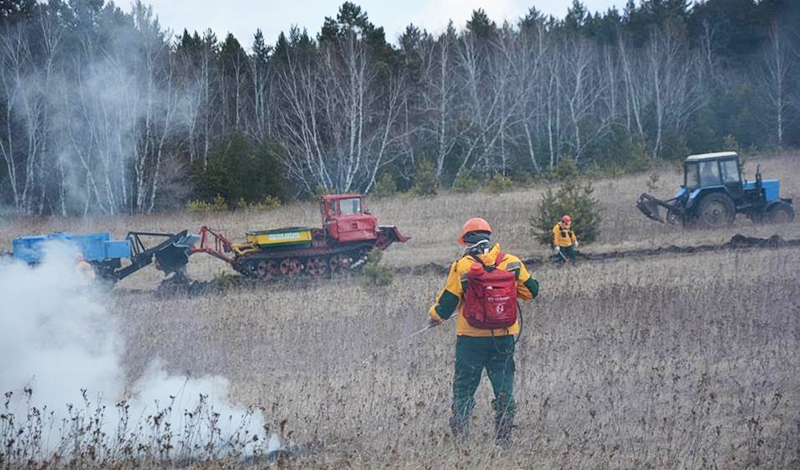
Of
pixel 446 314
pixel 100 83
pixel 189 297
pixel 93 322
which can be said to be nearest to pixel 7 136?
pixel 100 83

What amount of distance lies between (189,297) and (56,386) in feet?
32.6

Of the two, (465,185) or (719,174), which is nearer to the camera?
(719,174)

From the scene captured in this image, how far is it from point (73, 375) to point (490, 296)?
3.97 metres

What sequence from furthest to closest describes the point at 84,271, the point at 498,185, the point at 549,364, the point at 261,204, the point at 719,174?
the point at 498,185, the point at 261,204, the point at 719,174, the point at 84,271, the point at 549,364

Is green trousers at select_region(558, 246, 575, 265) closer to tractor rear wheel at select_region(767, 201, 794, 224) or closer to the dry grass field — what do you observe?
the dry grass field

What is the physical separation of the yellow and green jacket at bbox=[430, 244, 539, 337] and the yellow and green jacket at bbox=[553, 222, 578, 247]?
12.5 metres

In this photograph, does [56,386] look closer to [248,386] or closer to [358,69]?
[248,386]

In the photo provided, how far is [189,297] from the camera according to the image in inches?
673

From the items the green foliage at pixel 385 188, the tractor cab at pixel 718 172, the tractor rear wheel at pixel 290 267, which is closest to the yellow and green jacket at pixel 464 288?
the tractor rear wheel at pixel 290 267

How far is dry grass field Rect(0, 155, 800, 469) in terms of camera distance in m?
6.26

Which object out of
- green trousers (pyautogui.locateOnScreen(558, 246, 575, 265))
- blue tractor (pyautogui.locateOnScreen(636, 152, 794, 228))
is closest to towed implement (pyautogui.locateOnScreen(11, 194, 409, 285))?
green trousers (pyautogui.locateOnScreen(558, 246, 575, 265))

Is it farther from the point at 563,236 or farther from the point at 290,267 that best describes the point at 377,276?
the point at 563,236

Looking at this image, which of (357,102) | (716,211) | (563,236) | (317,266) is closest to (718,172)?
(716,211)

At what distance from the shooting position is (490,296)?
248 inches
